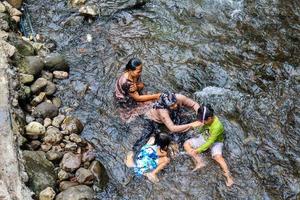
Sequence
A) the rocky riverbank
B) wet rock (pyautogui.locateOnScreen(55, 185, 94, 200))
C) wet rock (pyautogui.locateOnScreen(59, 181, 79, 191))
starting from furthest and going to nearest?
wet rock (pyautogui.locateOnScreen(59, 181, 79, 191)) < the rocky riverbank < wet rock (pyautogui.locateOnScreen(55, 185, 94, 200))

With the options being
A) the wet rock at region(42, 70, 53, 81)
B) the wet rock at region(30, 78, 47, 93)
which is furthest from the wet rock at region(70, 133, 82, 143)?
the wet rock at region(42, 70, 53, 81)

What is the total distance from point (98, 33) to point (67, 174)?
14.3 feet

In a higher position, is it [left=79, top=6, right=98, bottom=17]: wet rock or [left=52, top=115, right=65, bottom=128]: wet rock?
[left=79, top=6, right=98, bottom=17]: wet rock

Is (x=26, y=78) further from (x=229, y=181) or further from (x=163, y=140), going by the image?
(x=229, y=181)

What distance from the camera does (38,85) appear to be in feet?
29.5

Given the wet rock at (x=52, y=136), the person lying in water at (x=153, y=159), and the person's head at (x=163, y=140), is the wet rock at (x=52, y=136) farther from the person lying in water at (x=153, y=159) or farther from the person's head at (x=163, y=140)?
the person's head at (x=163, y=140)

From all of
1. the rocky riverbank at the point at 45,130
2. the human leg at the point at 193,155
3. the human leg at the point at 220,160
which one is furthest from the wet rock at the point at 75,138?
the human leg at the point at 220,160

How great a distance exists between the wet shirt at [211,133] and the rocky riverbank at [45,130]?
5.97 feet

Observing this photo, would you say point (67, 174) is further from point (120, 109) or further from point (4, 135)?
point (120, 109)

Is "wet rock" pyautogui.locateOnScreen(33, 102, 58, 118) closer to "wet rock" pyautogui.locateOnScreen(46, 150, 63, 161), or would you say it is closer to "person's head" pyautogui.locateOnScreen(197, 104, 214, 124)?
"wet rock" pyautogui.locateOnScreen(46, 150, 63, 161)

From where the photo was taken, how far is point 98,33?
35.8 feet

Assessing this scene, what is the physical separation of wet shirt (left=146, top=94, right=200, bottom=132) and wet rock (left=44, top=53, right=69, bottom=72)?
2.37 m

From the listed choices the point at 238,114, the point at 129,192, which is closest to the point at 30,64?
the point at 129,192

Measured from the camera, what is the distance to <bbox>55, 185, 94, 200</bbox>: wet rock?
7.02 meters
